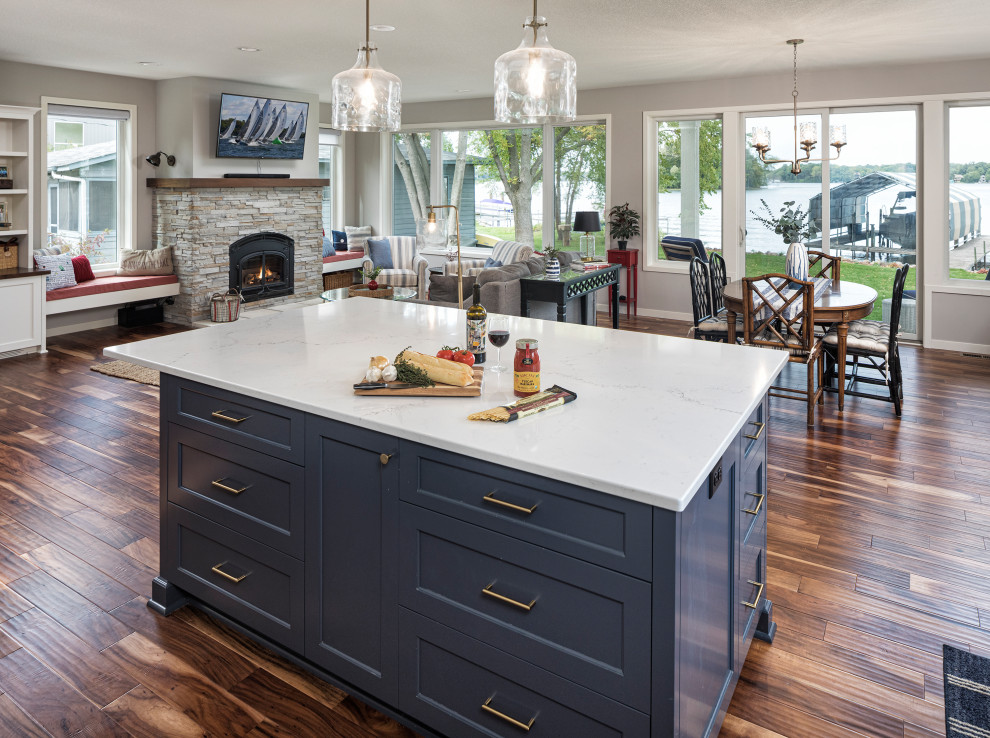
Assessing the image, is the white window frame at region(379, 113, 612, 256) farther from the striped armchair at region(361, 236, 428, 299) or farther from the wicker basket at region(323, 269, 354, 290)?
the striped armchair at region(361, 236, 428, 299)

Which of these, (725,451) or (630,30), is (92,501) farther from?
(630,30)

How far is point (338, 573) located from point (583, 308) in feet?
16.7

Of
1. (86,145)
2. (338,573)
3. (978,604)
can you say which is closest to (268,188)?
(86,145)

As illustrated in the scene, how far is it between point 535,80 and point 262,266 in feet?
23.0

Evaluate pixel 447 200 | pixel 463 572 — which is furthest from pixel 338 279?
pixel 463 572

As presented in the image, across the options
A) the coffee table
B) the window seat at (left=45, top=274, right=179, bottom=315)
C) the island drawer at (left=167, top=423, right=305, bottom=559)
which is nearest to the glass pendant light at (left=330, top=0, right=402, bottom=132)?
the island drawer at (left=167, top=423, right=305, bottom=559)

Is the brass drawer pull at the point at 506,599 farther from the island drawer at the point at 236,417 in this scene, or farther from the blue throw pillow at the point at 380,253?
the blue throw pillow at the point at 380,253

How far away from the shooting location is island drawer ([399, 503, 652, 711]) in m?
1.53

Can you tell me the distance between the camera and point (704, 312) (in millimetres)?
5441

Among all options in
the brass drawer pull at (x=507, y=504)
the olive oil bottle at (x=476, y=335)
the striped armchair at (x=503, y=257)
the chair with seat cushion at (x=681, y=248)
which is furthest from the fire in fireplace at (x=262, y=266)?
the brass drawer pull at (x=507, y=504)

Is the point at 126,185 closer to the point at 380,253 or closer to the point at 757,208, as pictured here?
the point at 380,253

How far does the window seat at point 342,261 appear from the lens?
31.0ft

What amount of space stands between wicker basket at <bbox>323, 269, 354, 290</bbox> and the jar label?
795cm

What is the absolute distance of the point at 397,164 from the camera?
33.7 feet
